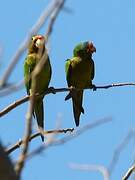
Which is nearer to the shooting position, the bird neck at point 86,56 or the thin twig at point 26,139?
the thin twig at point 26,139

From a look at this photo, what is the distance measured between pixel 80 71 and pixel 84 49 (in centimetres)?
42

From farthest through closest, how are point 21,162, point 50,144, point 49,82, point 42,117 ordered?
point 49,82 < point 42,117 < point 50,144 < point 21,162

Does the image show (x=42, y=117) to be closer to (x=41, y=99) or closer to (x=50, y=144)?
(x=41, y=99)

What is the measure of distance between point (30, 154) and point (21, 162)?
77 mm

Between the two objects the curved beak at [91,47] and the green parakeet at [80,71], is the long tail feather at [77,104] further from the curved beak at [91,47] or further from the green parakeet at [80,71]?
the curved beak at [91,47]

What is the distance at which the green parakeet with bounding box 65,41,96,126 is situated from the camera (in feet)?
23.9

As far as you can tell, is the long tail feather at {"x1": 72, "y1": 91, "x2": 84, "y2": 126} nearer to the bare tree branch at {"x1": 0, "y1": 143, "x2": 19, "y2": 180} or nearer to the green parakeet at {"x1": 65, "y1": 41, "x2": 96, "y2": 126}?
the green parakeet at {"x1": 65, "y1": 41, "x2": 96, "y2": 126}

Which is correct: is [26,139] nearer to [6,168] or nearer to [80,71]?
[6,168]

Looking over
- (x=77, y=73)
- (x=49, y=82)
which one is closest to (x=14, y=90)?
(x=49, y=82)

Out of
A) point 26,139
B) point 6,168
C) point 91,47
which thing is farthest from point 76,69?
point 6,168

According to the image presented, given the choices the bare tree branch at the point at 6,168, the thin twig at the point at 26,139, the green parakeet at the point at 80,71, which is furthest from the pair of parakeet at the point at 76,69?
the bare tree branch at the point at 6,168

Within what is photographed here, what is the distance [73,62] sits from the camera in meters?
7.56

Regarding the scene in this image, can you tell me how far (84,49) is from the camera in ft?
25.1

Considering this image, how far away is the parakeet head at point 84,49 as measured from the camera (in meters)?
7.62
